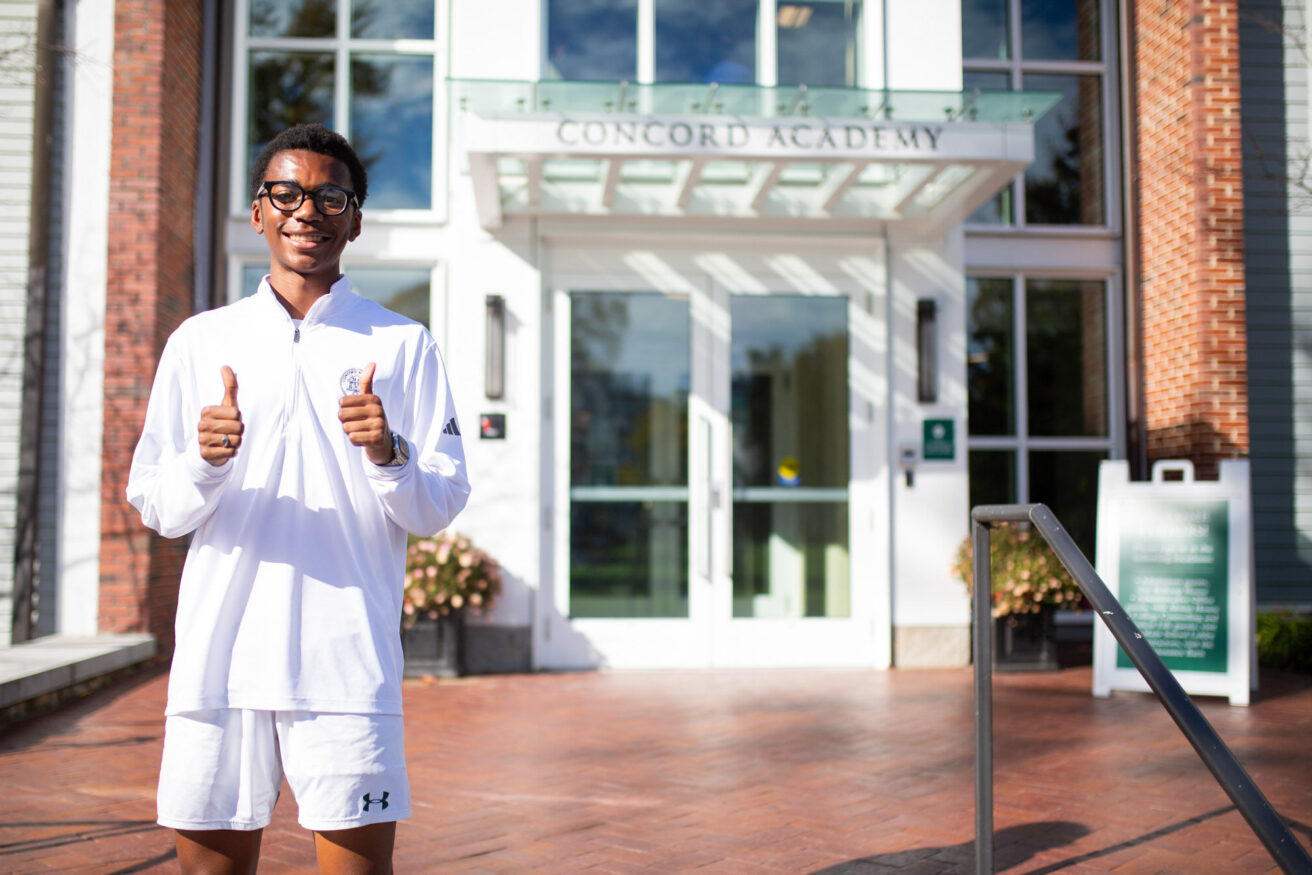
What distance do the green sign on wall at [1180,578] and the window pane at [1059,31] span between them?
416 cm

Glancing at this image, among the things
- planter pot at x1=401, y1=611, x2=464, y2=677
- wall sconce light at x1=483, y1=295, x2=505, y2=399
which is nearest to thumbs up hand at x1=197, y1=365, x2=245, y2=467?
planter pot at x1=401, y1=611, x2=464, y2=677

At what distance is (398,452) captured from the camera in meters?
1.77

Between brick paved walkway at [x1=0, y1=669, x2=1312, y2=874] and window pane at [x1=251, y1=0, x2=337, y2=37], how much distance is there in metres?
4.39

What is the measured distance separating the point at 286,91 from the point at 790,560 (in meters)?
4.71

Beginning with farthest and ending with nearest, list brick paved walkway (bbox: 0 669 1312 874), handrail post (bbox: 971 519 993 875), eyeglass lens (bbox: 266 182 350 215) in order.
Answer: brick paved walkway (bbox: 0 669 1312 874) < handrail post (bbox: 971 519 993 875) < eyeglass lens (bbox: 266 182 350 215)

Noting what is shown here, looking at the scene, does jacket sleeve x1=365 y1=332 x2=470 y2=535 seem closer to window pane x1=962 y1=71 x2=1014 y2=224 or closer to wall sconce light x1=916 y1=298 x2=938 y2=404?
wall sconce light x1=916 y1=298 x2=938 y2=404

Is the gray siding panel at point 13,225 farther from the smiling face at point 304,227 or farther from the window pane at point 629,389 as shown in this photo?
the smiling face at point 304,227

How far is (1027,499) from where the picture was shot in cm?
825

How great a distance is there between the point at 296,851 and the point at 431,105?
5.47 m

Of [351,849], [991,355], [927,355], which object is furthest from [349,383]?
[991,355]

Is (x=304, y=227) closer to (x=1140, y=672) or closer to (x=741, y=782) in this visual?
(x=1140, y=672)

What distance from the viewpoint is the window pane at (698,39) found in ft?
24.6

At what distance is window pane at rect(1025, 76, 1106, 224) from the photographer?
28.0 ft

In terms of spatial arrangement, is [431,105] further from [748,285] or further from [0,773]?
[0,773]
